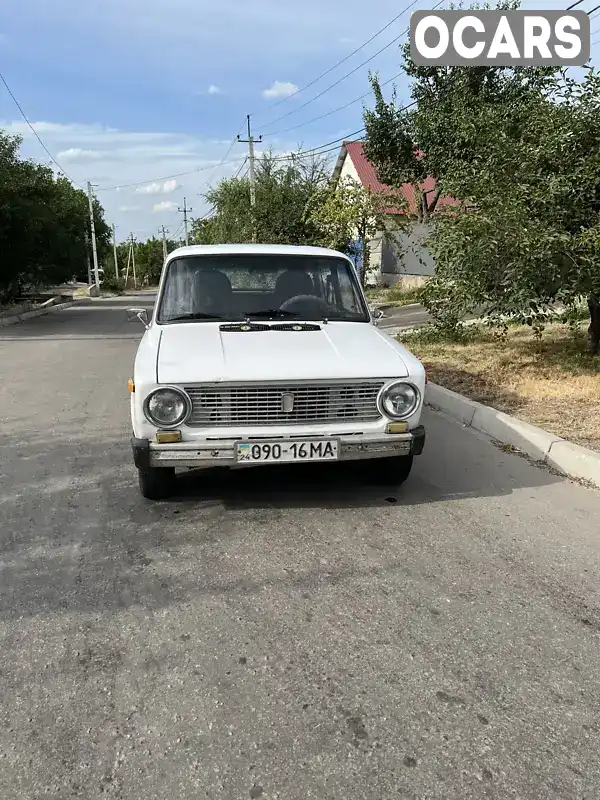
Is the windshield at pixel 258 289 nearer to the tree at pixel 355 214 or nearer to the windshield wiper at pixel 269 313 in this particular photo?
the windshield wiper at pixel 269 313

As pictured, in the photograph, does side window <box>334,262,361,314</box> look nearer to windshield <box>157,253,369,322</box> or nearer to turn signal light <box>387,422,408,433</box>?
windshield <box>157,253,369,322</box>

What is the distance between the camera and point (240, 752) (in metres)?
2.30

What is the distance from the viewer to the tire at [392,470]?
4766 millimetres

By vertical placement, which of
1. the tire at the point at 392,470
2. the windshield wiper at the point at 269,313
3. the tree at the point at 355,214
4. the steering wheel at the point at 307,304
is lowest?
the tire at the point at 392,470

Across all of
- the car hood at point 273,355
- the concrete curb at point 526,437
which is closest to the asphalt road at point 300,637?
the concrete curb at point 526,437

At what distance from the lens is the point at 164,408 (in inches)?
163

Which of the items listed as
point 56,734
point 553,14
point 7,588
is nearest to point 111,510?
point 7,588

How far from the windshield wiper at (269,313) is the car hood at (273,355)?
11.4 inches

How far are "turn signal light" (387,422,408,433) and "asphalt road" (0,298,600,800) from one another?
0.55 metres

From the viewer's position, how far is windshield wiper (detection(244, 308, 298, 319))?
521 cm

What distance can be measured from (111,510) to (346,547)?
1.63m

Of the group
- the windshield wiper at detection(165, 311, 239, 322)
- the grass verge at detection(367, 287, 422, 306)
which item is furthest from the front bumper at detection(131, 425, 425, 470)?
the grass verge at detection(367, 287, 422, 306)

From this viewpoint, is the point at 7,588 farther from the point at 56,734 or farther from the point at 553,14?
the point at 553,14

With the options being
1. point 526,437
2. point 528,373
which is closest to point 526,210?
point 528,373
